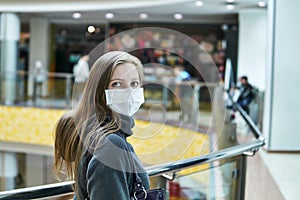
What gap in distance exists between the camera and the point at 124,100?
1.38 meters

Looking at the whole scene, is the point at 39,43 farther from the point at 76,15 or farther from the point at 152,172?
the point at 152,172

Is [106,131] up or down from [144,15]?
down

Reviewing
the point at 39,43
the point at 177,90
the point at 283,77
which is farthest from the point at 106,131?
the point at 39,43

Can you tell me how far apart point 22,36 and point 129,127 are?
51.2ft

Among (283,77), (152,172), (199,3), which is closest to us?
(152,172)

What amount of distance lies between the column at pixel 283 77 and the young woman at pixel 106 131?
208 inches

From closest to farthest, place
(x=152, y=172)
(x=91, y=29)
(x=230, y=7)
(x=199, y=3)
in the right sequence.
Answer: (x=91, y=29) < (x=152, y=172) < (x=199, y=3) < (x=230, y=7)

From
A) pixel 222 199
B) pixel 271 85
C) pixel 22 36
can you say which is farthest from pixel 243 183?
pixel 22 36

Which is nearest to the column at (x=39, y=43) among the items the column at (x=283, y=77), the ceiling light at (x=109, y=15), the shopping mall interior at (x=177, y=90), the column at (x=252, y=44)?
the shopping mall interior at (x=177, y=90)

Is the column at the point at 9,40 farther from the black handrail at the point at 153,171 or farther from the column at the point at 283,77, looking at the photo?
the black handrail at the point at 153,171

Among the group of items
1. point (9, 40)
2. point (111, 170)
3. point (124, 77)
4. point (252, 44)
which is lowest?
point (111, 170)

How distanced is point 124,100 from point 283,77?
537cm

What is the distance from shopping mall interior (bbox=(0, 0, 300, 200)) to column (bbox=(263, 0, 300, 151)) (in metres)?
0.01

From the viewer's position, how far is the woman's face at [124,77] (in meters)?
1.38
